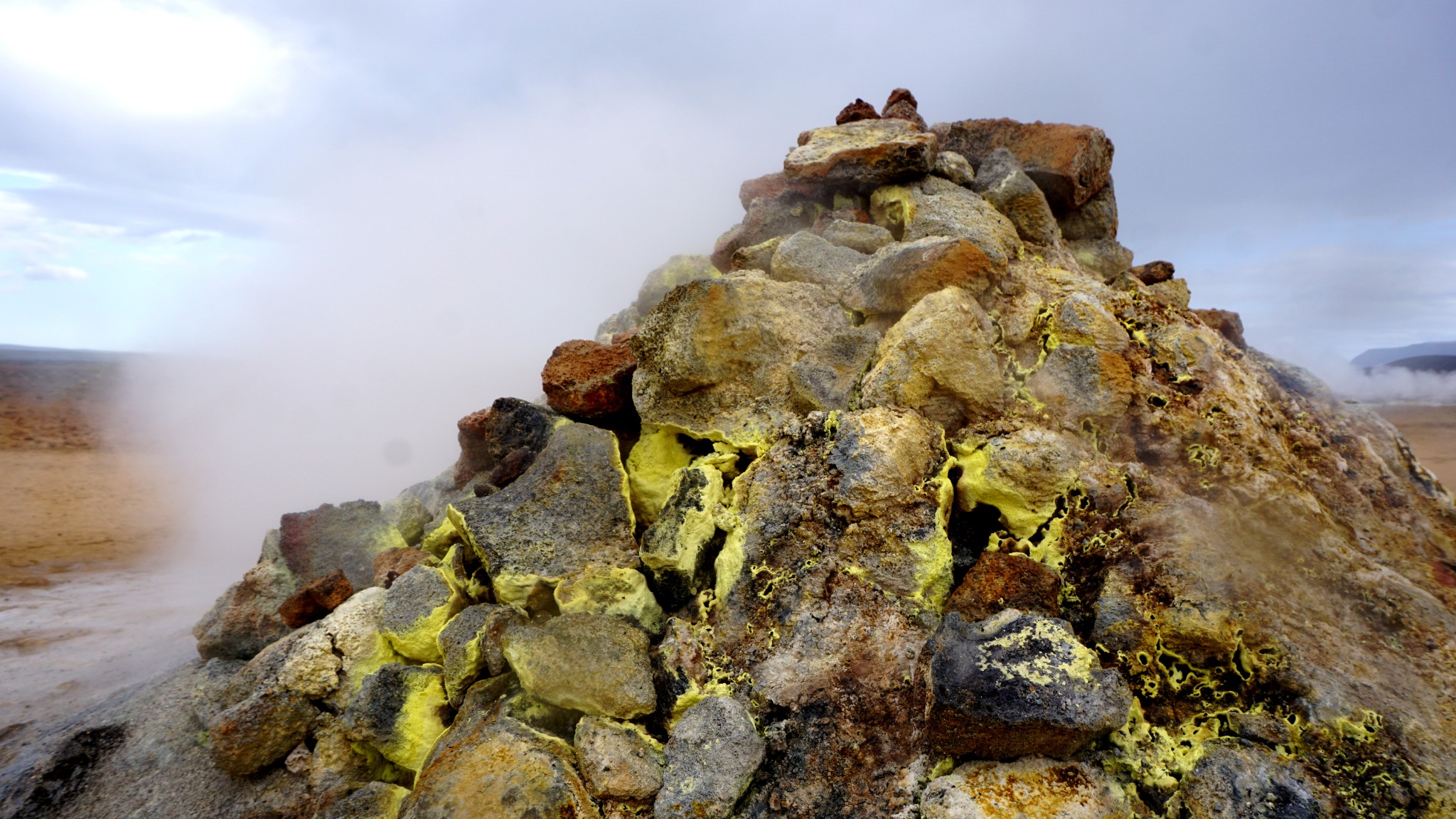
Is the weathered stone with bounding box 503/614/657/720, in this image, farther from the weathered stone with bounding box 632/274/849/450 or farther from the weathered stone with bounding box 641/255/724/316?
the weathered stone with bounding box 641/255/724/316

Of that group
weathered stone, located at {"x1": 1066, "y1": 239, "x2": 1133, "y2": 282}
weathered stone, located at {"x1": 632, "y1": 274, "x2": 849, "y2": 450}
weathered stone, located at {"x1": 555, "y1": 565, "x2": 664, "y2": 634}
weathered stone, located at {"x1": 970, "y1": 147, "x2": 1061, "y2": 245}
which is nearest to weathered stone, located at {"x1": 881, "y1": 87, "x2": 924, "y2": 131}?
weathered stone, located at {"x1": 970, "y1": 147, "x2": 1061, "y2": 245}

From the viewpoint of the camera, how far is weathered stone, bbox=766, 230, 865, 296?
381 centimetres

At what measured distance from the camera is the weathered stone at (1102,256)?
4.64m

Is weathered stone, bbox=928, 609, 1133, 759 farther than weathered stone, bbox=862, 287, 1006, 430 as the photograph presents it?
No

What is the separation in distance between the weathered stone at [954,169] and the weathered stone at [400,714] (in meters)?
4.12

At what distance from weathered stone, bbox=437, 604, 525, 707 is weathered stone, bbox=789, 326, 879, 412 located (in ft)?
5.21

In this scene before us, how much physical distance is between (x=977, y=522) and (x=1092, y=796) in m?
1.01

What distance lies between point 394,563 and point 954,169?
13.8 feet

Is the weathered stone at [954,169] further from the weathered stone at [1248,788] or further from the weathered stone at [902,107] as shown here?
the weathered stone at [1248,788]

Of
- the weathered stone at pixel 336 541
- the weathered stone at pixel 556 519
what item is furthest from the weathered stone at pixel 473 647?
the weathered stone at pixel 336 541

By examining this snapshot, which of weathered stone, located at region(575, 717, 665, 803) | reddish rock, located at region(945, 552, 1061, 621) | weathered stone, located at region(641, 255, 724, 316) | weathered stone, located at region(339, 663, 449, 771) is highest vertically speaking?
weathered stone, located at region(641, 255, 724, 316)

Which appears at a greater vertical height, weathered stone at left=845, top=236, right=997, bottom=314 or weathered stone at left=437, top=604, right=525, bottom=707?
weathered stone at left=845, top=236, right=997, bottom=314

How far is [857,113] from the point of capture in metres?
4.90

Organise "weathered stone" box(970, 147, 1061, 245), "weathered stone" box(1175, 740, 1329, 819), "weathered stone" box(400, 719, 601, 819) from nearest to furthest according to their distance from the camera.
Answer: "weathered stone" box(1175, 740, 1329, 819), "weathered stone" box(400, 719, 601, 819), "weathered stone" box(970, 147, 1061, 245)
